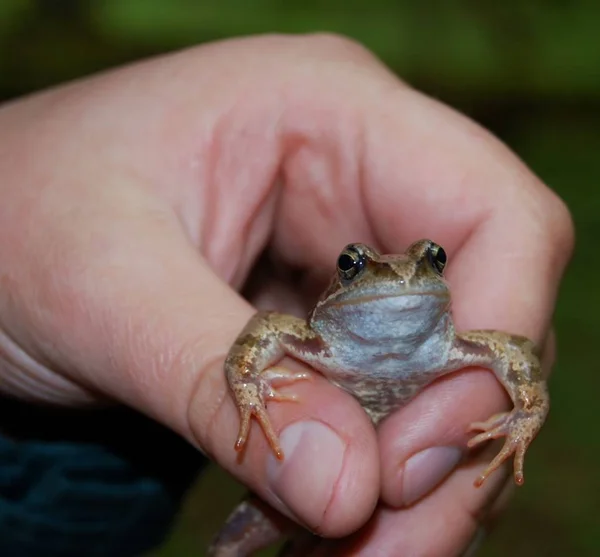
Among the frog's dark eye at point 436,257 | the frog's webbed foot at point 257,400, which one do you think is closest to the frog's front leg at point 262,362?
the frog's webbed foot at point 257,400

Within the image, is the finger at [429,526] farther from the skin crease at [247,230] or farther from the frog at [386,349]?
the frog at [386,349]

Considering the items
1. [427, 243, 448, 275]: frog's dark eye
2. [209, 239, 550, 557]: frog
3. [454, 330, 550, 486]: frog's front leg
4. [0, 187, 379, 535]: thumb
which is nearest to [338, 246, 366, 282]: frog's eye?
[209, 239, 550, 557]: frog

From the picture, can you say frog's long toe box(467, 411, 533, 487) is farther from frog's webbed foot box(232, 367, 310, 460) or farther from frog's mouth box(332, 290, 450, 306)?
frog's webbed foot box(232, 367, 310, 460)

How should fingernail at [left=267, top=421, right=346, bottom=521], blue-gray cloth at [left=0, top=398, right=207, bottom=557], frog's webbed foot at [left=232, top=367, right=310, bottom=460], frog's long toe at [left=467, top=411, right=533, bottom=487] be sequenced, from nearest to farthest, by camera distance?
fingernail at [left=267, top=421, right=346, bottom=521] → frog's webbed foot at [left=232, top=367, right=310, bottom=460] → frog's long toe at [left=467, top=411, right=533, bottom=487] → blue-gray cloth at [left=0, top=398, right=207, bottom=557]

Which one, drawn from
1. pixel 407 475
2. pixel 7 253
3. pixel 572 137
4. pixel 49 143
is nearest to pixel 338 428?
pixel 407 475

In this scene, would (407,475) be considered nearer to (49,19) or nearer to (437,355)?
(437,355)
